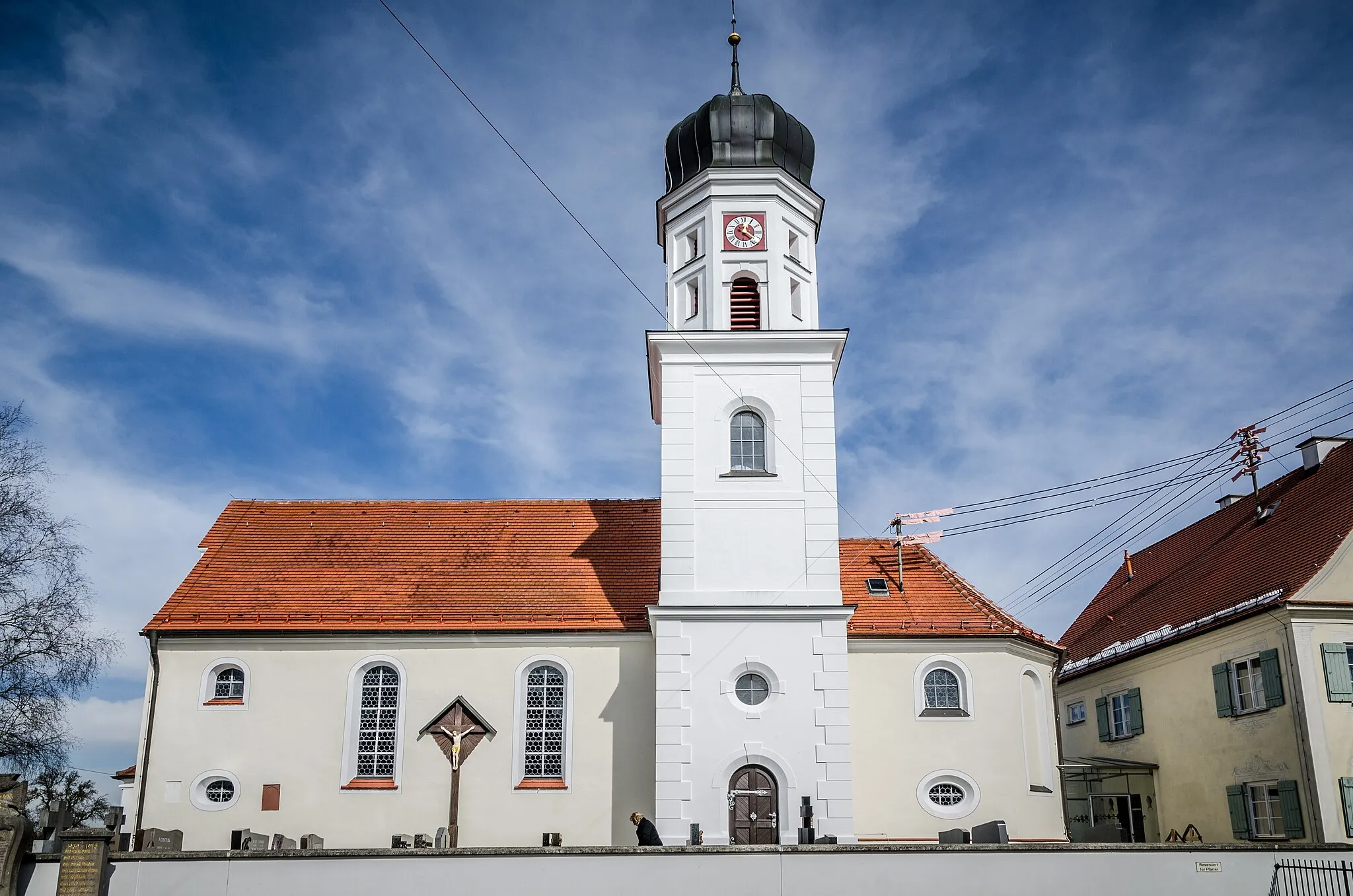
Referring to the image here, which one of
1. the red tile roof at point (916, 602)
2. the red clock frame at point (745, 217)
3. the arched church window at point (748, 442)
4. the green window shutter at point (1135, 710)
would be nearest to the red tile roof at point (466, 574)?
the red tile roof at point (916, 602)

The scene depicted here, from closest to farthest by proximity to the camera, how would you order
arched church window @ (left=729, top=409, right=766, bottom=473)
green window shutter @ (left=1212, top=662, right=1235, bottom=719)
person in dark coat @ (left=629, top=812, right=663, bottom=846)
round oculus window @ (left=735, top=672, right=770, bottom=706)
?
person in dark coat @ (left=629, top=812, right=663, bottom=846), round oculus window @ (left=735, top=672, right=770, bottom=706), arched church window @ (left=729, top=409, right=766, bottom=473), green window shutter @ (left=1212, top=662, right=1235, bottom=719)

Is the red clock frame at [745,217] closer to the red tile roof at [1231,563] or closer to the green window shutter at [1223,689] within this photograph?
the red tile roof at [1231,563]

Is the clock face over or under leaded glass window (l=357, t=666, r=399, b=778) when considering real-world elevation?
over

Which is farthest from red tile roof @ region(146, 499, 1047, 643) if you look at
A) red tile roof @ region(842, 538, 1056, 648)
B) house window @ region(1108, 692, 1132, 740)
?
house window @ region(1108, 692, 1132, 740)

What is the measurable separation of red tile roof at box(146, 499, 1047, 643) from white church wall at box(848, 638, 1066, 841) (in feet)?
1.71

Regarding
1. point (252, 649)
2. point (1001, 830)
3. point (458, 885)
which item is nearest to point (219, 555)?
point (252, 649)

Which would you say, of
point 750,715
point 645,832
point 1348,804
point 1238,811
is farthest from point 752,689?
point 1348,804

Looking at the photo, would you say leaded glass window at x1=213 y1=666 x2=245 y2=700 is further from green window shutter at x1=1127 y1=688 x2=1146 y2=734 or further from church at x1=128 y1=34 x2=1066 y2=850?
green window shutter at x1=1127 y1=688 x2=1146 y2=734

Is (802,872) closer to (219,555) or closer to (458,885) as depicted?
(458,885)

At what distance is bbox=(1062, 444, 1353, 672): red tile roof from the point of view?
85.8 feet

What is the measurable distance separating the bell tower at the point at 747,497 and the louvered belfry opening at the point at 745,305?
0.03 metres

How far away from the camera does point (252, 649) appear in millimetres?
25469

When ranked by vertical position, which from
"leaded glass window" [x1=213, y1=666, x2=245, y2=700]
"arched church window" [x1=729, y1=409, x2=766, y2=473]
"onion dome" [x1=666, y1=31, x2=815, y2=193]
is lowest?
"leaded glass window" [x1=213, y1=666, x2=245, y2=700]

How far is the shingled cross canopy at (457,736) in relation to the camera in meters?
23.6
